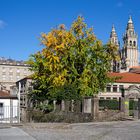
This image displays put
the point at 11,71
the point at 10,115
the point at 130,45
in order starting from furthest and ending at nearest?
the point at 11,71 → the point at 130,45 → the point at 10,115

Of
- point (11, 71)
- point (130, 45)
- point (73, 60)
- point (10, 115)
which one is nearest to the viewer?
point (10, 115)

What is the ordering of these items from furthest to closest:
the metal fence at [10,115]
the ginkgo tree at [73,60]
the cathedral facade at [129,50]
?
the cathedral facade at [129,50], the ginkgo tree at [73,60], the metal fence at [10,115]

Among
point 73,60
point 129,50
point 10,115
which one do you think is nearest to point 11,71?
point 129,50

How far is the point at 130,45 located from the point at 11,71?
49896mm

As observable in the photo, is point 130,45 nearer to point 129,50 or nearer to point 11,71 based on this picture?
point 129,50

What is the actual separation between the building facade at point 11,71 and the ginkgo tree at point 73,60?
88.6 meters

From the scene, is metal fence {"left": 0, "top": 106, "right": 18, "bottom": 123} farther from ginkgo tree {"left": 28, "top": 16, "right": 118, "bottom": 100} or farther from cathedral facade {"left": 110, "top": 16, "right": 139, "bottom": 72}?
cathedral facade {"left": 110, "top": 16, "right": 139, "bottom": 72}

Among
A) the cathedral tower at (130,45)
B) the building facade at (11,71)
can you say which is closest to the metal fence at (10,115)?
the building facade at (11,71)

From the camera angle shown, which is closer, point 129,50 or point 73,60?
point 73,60

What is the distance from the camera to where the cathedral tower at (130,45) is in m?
133

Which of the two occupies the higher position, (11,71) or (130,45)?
(130,45)

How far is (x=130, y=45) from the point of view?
135 meters

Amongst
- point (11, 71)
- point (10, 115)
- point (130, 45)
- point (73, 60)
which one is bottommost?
point (10, 115)

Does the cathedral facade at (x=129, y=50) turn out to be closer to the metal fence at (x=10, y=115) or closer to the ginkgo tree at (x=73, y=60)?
the ginkgo tree at (x=73, y=60)
